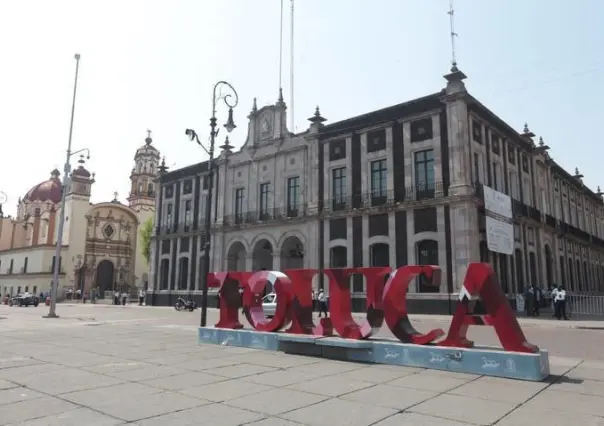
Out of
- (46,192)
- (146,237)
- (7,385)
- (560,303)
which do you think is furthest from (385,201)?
(46,192)

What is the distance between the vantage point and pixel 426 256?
82.6 feet

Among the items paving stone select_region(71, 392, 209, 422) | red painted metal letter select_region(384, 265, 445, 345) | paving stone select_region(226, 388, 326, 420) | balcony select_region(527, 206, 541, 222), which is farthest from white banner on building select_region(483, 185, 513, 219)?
paving stone select_region(71, 392, 209, 422)

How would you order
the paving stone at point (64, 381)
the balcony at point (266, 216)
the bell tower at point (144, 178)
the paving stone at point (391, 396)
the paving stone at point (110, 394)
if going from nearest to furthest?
the paving stone at point (391, 396) → the paving stone at point (110, 394) → the paving stone at point (64, 381) → the balcony at point (266, 216) → the bell tower at point (144, 178)

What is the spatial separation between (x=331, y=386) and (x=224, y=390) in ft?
5.09

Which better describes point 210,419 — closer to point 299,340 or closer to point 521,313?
point 299,340

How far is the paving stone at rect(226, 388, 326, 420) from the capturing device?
19.0 feet

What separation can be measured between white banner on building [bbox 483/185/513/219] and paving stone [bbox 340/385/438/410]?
19728mm

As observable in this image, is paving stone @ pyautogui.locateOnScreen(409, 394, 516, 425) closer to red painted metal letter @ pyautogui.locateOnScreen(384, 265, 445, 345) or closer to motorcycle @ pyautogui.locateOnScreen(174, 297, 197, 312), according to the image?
red painted metal letter @ pyautogui.locateOnScreen(384, 265, 445, 345)

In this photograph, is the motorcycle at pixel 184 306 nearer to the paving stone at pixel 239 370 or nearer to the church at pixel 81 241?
the church at pixel 81 241

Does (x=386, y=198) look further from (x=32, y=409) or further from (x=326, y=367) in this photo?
(x=32, y=409)

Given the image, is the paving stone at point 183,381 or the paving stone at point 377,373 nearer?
the paving stone at point 183,381

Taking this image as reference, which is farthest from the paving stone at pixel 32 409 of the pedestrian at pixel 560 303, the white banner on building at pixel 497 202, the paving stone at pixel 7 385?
the white banner on building at pixel 497 202

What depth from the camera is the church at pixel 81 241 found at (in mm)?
54625

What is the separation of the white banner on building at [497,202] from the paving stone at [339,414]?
20.8m
